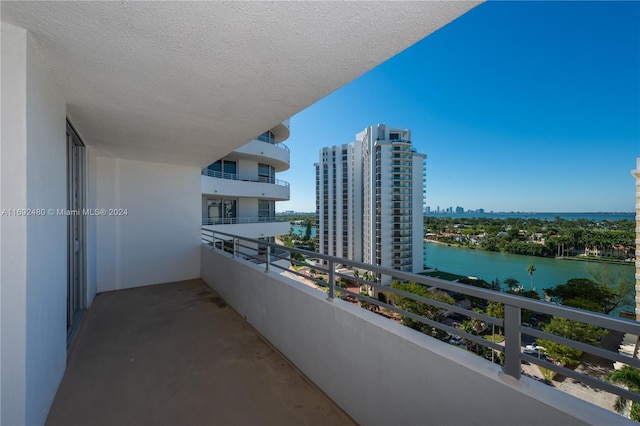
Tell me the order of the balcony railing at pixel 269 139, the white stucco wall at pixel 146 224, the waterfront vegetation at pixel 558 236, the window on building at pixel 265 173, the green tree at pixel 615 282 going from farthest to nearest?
the waterfront vegetation at pixel 558 236 < the green tree at pixel 615 282 < the window on building at pixel 265 173 < the balcony railing at pixel 269 139 < the white stucco wall at pixel 146 224

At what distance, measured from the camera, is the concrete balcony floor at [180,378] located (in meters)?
2.00

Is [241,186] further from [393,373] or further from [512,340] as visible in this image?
[512,340]

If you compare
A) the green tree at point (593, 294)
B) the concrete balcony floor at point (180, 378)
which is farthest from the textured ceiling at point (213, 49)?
the green tree at point (593, 294)

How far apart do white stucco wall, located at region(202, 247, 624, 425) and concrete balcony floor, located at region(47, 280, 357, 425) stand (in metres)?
0.25

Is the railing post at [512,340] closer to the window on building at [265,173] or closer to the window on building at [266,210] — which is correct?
the window on building at [266,210]

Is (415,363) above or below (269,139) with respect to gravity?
below

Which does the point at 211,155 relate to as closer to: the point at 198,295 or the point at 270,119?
the point at 270,119

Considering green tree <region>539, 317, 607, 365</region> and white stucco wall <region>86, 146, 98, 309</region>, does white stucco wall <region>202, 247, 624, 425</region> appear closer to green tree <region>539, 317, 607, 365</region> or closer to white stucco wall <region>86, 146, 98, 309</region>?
green tree <region>539, 317, 607, 365</region>

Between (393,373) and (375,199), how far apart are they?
29.5 m

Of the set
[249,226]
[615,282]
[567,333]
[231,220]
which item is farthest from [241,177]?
[615,282]

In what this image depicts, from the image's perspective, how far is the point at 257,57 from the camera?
180cm

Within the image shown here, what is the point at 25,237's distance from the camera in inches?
61.5

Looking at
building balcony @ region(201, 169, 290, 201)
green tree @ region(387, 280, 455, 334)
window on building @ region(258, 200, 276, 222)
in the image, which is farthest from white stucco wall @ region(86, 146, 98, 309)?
window on building @ region(258, 200, 276, 222)

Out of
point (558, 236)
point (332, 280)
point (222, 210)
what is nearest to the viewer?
point (332, 280)
